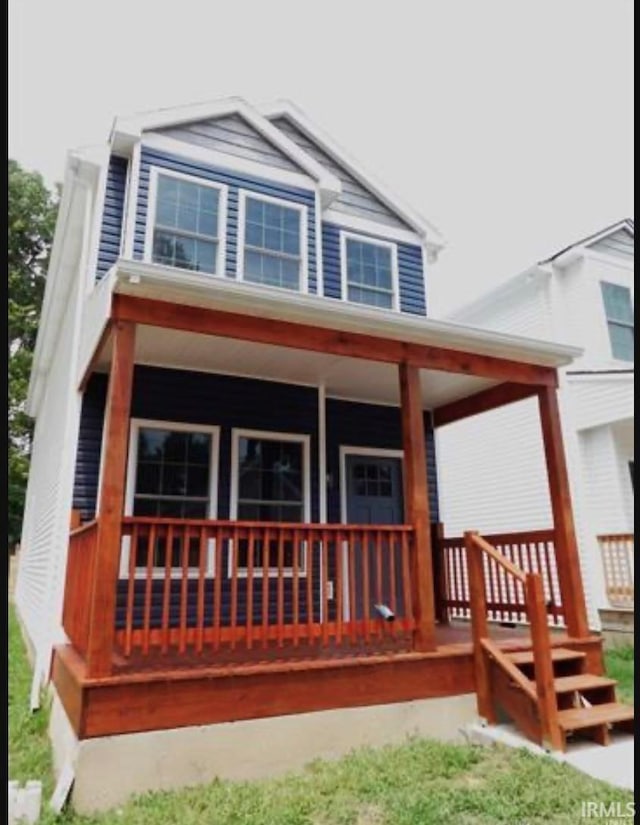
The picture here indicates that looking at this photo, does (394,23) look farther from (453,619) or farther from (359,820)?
(453,619)

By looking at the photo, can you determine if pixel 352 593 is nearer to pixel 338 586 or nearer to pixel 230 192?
pixel 338 586

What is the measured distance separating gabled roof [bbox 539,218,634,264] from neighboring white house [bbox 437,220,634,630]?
0.09 ft

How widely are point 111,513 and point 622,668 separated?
6.61 meters

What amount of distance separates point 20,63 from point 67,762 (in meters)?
4.01

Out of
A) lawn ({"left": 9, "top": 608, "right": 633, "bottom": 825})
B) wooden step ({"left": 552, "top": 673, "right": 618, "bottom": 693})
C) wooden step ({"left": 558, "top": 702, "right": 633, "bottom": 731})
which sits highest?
wooden step ({"left": 552, "top": 673, "right": 618, "bottom": 693})

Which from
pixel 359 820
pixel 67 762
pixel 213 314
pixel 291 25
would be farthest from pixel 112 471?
pixel 291 25

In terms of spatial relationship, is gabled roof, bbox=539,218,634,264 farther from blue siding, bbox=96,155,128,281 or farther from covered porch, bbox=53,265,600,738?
blue siding, bbox=96,155,128,281

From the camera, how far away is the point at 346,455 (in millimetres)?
7809

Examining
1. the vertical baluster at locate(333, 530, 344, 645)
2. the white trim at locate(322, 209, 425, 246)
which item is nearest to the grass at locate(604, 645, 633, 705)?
the vertical baluster at locate(333, 530, 344, 645)

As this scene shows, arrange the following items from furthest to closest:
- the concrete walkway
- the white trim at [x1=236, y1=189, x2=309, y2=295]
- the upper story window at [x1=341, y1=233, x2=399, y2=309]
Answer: the upper story window at [x1=341, y1=233, x2=399, y2=309] → the white trim at [x1=236, y1=189, x2=309, y2=295] → the concrete walkway

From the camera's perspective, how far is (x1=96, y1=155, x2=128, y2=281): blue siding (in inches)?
265

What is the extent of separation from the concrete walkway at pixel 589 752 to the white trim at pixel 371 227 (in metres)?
6.74

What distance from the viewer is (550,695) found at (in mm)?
4348
